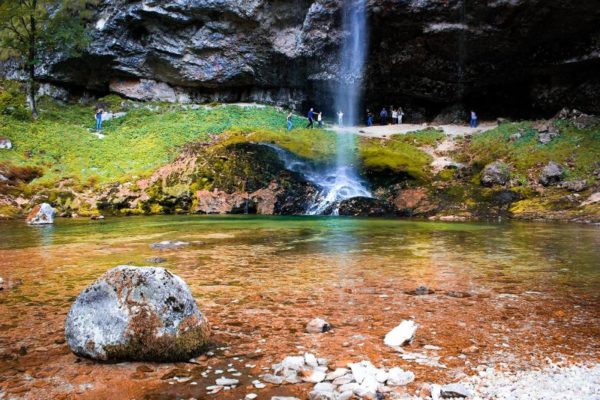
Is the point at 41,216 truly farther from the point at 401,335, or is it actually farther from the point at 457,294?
the point at 401,335

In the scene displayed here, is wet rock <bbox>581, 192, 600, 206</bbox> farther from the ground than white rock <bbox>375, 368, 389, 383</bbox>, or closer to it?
farther from the ground

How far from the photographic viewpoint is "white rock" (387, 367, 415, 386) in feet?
13.0

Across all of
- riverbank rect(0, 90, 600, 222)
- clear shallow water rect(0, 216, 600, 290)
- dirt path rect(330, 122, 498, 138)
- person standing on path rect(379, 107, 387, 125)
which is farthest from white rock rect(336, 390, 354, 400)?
person standing on path rect(379, 107, 387, 125)

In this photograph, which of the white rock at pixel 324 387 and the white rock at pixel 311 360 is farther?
the white rock at pixel 311 360

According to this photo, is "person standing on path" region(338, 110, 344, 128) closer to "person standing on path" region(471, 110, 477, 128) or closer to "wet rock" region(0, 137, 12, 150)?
"person standing on path" region(471, 110, 477, 128)

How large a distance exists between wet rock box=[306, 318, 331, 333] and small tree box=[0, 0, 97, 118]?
104ft

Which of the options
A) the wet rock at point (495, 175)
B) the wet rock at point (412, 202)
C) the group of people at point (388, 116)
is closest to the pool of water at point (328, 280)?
the wet rock at point (412, 202)

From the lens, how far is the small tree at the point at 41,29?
2934cm

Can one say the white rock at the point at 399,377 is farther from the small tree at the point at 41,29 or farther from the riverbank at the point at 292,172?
the small tree at the point at 41,29

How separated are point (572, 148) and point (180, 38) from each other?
28.8 metres

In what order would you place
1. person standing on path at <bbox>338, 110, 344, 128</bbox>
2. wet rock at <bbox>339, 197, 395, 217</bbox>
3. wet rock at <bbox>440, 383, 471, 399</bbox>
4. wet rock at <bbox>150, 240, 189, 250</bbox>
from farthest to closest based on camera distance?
person standing on path at <bbox>338, 110, 344, 128</bbox> < wet rock at <bbox>339, 197, 395, 217</bbox> < wet rock at <bbox>150, 240, 189, 250</bbox> < wet rock at <bbox>440, 383, 471, 399</bbox>

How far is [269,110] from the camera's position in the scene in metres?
36.7

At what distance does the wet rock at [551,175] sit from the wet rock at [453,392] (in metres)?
20.6

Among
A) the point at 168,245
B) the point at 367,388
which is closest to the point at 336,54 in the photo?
the point at 168,245
